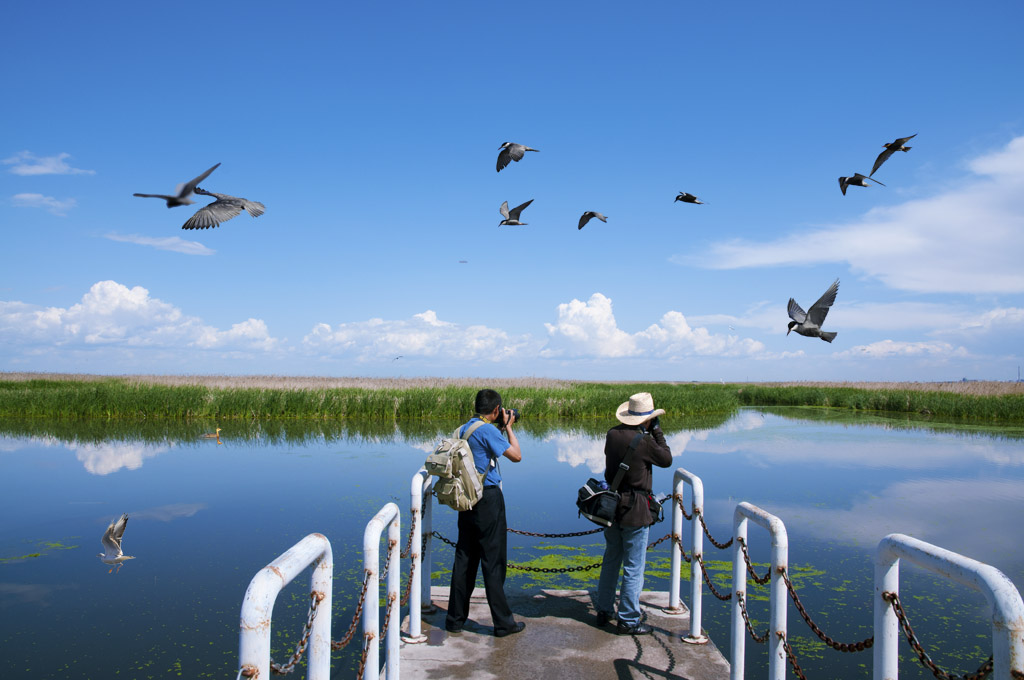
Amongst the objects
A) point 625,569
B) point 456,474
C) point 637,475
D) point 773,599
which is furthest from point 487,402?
point 773,599

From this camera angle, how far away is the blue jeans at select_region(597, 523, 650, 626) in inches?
183

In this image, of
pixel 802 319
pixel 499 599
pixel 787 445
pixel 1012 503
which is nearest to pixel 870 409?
pixel 787 445

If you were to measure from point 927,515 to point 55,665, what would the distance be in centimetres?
1036

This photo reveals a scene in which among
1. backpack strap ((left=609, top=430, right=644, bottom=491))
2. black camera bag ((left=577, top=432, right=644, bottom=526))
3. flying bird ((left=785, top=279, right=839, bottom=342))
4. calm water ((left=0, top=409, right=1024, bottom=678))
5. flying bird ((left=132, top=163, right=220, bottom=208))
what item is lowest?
calm water ((left=0, top=409, right=1024, bottom=678))

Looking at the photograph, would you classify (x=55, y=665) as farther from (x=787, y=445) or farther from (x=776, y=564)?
(x=787, y=445)

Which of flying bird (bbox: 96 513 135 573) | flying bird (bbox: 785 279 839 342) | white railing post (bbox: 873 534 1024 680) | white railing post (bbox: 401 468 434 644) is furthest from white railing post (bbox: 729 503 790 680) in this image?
flying bird (bbox: 96 513 135 573)

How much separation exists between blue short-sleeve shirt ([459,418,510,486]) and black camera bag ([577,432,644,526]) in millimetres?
668

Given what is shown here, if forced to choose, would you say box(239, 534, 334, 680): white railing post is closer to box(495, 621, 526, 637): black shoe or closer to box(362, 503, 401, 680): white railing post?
box(362, 503, 401, 680): white railing post

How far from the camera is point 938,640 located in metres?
5.10

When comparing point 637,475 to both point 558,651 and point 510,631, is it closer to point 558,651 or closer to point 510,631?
point 558,651

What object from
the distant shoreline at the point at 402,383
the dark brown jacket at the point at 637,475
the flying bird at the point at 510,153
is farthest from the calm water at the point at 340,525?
the distant shoreline at the point at 402,383

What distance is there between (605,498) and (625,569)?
0.55 meters

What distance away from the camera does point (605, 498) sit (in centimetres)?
460

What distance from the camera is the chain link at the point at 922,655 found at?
1.97 meters
